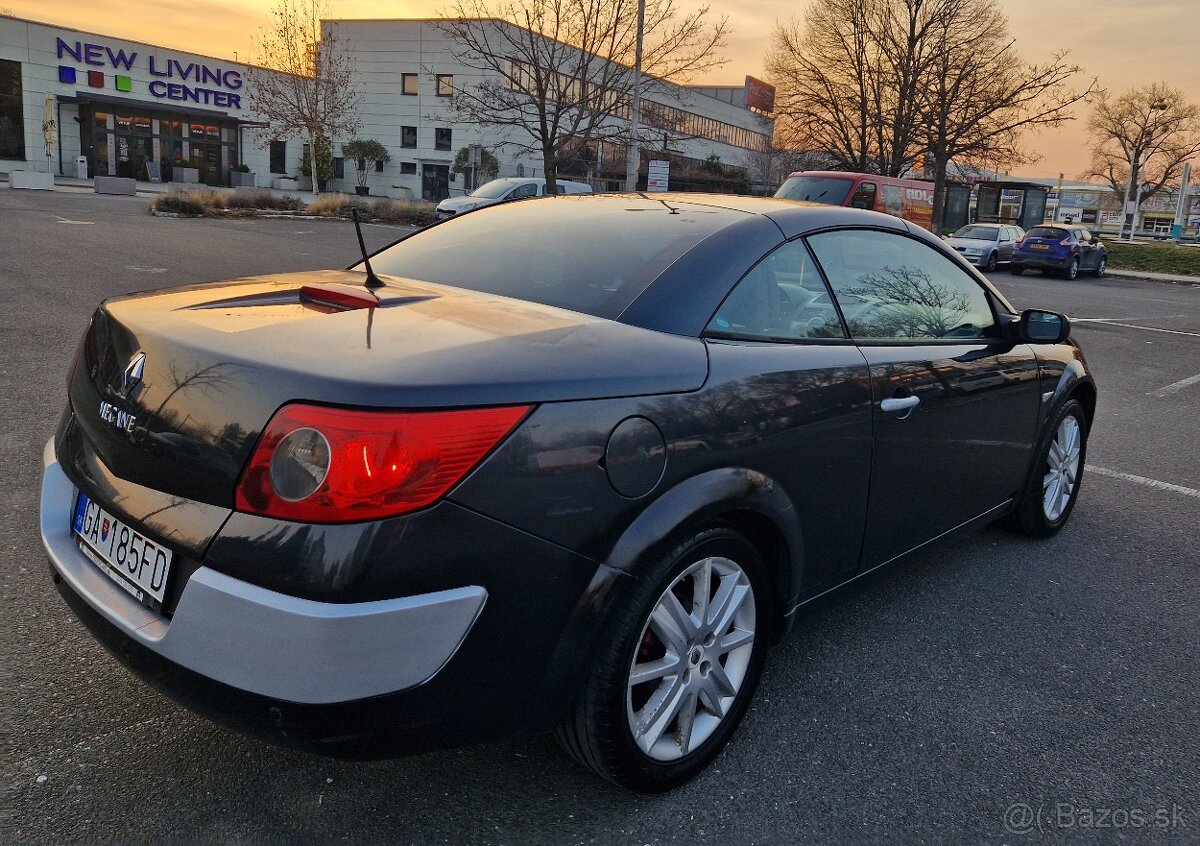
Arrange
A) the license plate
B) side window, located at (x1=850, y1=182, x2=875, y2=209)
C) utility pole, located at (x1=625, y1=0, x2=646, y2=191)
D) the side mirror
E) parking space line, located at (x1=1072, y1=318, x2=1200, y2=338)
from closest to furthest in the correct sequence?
the license plate
the side mirror
parking space line, located at (x1=1072, y1=318, x2=1200, y2=338)
side window, located at (x1=850, y1=182, x2=875, y2=209)
utility pole, located at (x1=625, y1=0, x2=646, y2=191)

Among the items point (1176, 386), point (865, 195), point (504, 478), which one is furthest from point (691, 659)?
point (865, 195)

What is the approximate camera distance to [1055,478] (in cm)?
428

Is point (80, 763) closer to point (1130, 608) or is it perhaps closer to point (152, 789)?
point (152, 789)

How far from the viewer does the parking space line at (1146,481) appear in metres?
5.32

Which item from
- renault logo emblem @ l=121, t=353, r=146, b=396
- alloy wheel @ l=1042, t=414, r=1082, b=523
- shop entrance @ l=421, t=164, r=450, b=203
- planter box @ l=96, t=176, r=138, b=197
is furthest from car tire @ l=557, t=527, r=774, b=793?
shop entrance @ l=421, t=164, r=450, b=203

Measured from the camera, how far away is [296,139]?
5525 centimetres

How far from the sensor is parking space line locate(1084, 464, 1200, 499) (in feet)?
17.5

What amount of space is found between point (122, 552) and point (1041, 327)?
3.30 m

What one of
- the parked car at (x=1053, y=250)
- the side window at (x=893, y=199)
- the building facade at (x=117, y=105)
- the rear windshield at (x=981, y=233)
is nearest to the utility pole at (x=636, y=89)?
the side window at (x=893, y=199)

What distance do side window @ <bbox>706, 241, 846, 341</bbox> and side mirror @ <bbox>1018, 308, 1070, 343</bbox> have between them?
1.16 meters

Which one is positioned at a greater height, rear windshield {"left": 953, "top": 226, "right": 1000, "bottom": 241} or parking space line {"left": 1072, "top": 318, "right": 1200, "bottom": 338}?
rear windshield {"left": 953, "top": 226, "right": 1000, "bottom": 241}

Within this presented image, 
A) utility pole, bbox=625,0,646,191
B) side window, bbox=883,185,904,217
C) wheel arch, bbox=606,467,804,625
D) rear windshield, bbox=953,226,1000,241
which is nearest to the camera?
wheel arch, bbox=606,467,804,625

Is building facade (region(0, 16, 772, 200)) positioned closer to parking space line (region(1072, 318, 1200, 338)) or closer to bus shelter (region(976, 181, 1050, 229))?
bus shelter (region(976, 181, 1050, 229))

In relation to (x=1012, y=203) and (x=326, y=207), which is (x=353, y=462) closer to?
(x=326, y=207)
